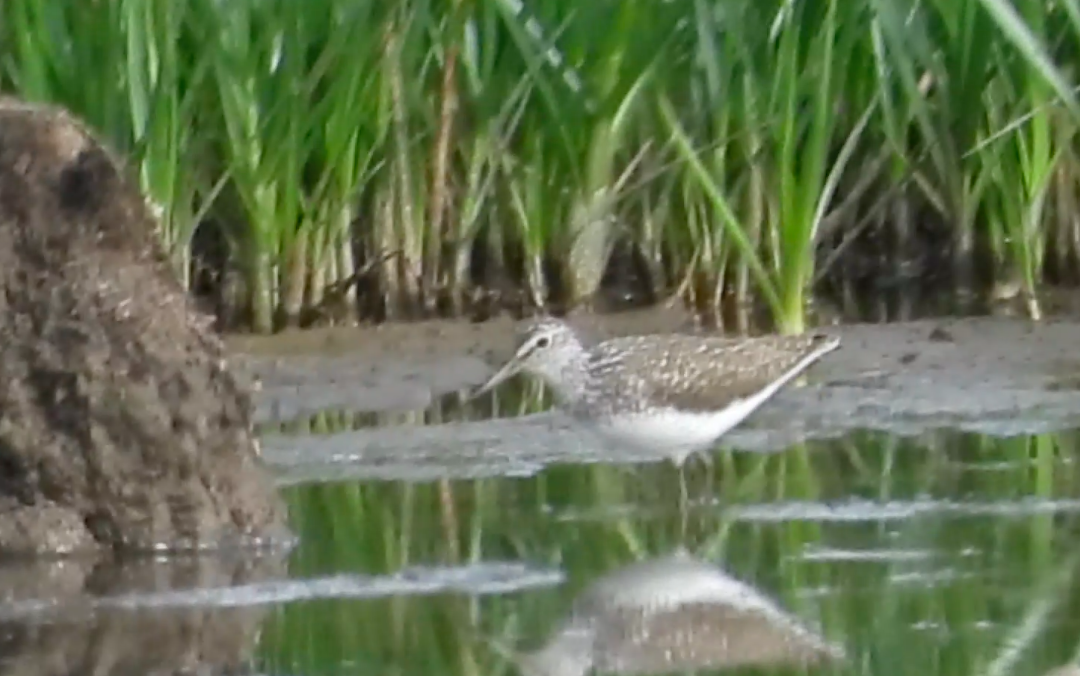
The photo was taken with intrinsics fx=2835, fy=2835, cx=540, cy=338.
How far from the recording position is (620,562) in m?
5.73

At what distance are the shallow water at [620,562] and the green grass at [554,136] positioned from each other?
1025 mm

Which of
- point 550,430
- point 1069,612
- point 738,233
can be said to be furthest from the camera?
point 738,233

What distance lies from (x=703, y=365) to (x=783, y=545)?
1341 millimetres

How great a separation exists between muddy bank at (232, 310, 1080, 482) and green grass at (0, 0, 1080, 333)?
0.31 m

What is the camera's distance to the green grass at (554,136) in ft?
26.9

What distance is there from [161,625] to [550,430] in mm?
2710

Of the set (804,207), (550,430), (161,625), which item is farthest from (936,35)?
(161,625)

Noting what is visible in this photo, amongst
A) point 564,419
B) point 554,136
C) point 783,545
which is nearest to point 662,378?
point 564,419

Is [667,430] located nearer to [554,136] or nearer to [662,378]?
[662,378]

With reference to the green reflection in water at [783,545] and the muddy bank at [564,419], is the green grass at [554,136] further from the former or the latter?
the green reflection in water at [783,545]

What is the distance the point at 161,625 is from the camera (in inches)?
201

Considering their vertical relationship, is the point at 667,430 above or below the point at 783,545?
above

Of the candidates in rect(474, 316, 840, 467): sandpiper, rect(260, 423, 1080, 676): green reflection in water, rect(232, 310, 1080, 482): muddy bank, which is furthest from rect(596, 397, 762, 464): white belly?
rect(232, 310, 1080, 482): muddy bank

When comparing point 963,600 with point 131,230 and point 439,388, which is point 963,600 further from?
point 439,388
